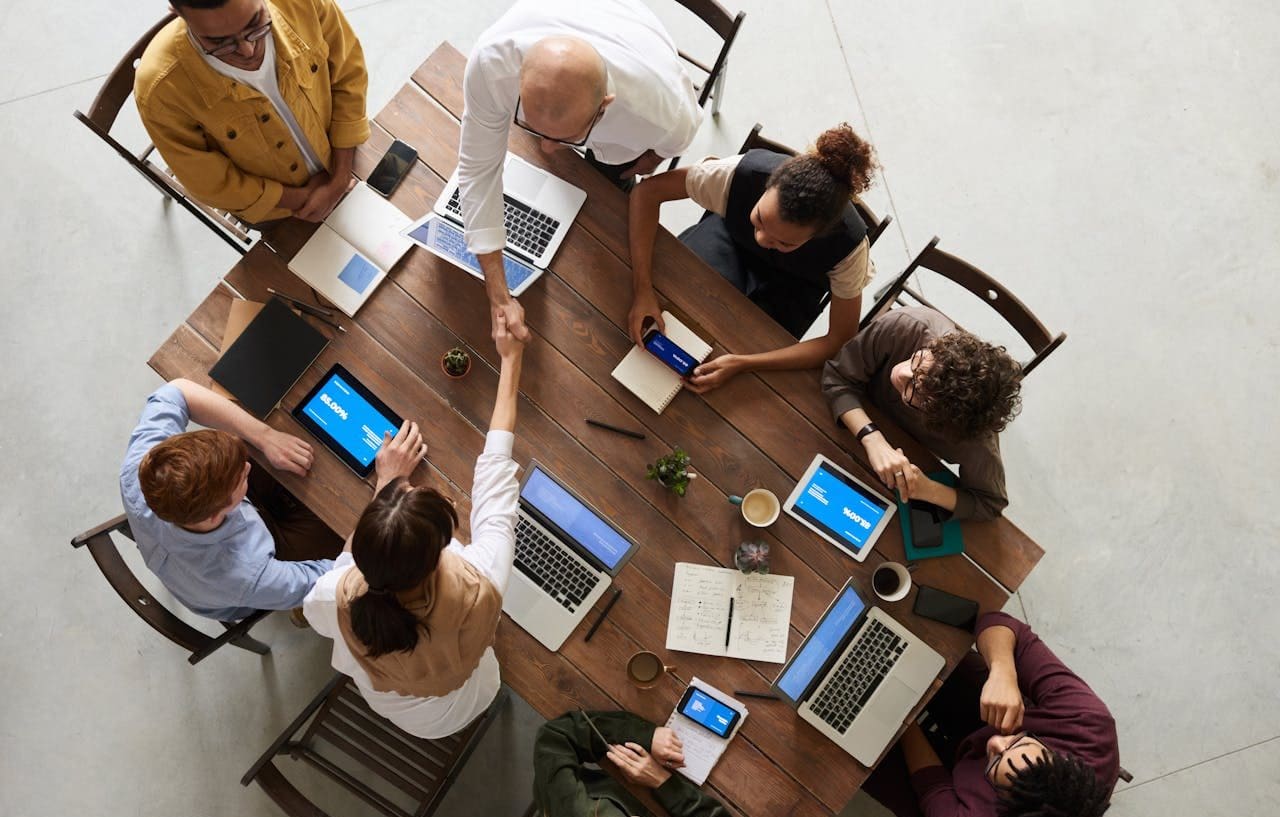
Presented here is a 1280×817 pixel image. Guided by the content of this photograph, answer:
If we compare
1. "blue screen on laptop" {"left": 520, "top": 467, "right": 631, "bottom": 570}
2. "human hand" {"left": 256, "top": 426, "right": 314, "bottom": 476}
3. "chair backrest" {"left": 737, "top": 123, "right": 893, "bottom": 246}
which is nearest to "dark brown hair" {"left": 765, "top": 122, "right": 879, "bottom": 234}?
"chair backrest" {"left": 737, "top": 123, "right": 893, "bottom": 246}

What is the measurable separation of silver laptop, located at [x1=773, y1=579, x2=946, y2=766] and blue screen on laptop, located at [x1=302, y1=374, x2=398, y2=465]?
122 cm

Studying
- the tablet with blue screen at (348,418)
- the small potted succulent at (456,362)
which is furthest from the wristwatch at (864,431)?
the tablet with blue screen at (348,418)

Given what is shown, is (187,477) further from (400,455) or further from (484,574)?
(484,574)

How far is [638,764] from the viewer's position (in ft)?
6.67

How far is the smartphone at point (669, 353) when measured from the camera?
88.4 inches

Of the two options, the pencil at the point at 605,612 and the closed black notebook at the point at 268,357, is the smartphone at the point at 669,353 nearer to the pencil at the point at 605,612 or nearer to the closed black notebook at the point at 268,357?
the pencil at the point at 605,612

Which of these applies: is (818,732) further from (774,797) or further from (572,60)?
(572,60)

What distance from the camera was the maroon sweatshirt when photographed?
2078mm

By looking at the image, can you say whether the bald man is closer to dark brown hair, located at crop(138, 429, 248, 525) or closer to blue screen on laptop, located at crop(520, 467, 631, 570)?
blue screen on laptop, located at crop(520, 467, 631, 570)

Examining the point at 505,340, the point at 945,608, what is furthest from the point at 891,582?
the point at 505,340

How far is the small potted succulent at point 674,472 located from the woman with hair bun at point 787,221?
0.72ft

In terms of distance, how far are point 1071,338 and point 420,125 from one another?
255 cm

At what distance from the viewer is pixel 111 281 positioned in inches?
123

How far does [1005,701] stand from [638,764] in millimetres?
962
